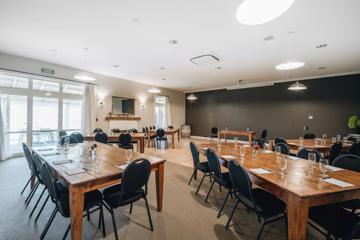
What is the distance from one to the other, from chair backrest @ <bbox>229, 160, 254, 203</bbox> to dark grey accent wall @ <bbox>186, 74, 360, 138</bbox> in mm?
6954

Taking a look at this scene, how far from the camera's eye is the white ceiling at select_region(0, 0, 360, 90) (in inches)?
107

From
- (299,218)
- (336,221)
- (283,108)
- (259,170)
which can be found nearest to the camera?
(299,218)

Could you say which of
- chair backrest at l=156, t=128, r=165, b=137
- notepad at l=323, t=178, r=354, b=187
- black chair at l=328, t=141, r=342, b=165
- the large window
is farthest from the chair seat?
the large window

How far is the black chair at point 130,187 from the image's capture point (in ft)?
6.09

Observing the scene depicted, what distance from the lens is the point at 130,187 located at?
1.92 m

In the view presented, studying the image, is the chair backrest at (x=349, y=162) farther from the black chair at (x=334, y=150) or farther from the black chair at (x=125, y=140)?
the black chair at (x=125, y=140)

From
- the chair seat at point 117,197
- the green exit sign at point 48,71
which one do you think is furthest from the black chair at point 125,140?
the green exit sign at point 48,71

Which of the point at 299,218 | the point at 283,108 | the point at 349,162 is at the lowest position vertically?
the point at 299,218

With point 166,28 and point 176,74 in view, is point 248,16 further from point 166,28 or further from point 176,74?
point 176,74

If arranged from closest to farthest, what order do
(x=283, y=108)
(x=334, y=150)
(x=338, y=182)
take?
(x=338, y=182)
(x=334, y=150)
(x=283, y=108)

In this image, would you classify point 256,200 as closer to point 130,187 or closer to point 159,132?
point 130,187

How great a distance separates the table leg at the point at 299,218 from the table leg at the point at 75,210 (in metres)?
1.88

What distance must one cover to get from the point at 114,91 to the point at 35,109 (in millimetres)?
2812

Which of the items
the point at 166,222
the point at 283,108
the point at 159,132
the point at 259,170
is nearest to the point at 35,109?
the point at 159,132
